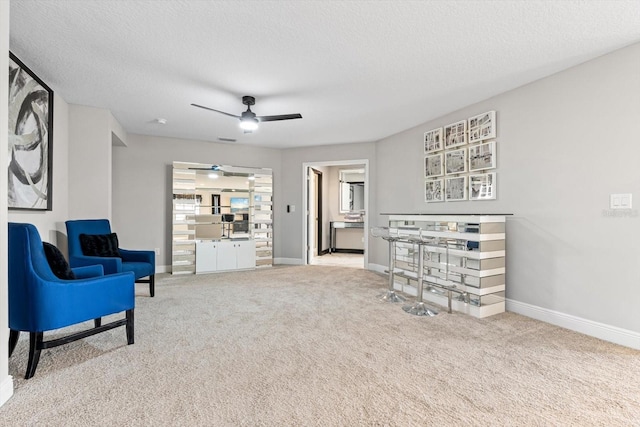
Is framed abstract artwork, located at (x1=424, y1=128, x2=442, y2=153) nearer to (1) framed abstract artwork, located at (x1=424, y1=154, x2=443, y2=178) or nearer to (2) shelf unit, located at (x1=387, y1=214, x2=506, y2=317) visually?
(1) framed abstract artwork, located at (x1=424, y1=154, x2=443, y2=178)

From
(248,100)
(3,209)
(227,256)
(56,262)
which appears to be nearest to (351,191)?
(227,256)

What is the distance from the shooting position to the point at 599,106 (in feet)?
8.93

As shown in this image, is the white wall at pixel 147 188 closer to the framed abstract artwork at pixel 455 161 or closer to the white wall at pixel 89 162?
the white wall at pixel 89 162

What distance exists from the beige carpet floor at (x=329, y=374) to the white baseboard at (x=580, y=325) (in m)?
0.10

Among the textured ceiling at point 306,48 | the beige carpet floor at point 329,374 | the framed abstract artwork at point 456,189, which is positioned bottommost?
the beige carpet floor at point 329,374

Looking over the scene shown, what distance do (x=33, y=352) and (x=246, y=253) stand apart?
391 centimetres

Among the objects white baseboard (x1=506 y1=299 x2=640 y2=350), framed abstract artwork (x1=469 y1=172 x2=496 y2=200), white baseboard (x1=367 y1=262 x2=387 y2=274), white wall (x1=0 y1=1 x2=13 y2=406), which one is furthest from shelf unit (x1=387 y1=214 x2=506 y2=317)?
white wall (x1=0 y1=1 x2=13 y2=406)

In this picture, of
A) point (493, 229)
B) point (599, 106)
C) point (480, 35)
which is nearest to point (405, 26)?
point (480, 35)

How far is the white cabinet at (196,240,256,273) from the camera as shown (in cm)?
552

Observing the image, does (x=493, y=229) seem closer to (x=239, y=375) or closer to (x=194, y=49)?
(x=239, y=375)

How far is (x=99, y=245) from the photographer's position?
3.67 meters

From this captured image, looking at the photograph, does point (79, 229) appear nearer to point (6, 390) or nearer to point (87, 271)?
point (87, 271)

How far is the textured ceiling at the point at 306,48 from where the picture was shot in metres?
2.13

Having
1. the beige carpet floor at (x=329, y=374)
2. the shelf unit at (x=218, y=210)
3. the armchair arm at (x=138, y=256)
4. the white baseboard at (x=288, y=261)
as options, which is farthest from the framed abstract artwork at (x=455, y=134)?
the armchair arm at (x=138, y=256)
